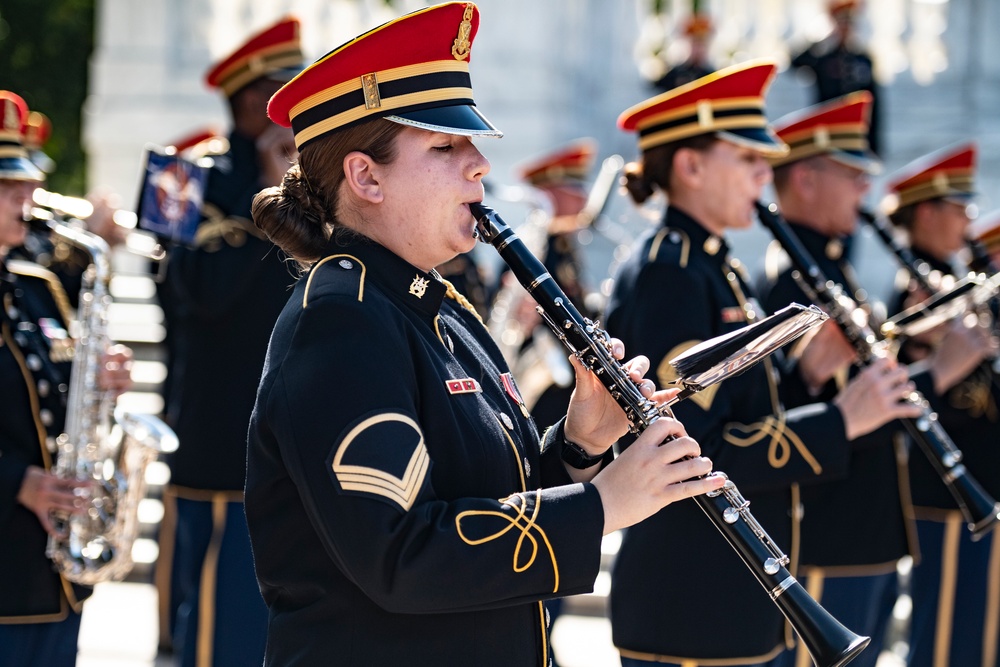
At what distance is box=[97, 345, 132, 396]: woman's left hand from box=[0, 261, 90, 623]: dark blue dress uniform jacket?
112mm

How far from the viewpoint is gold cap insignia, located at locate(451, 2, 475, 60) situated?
235 centimetres

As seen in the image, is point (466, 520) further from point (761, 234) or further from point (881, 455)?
point (761, 234)

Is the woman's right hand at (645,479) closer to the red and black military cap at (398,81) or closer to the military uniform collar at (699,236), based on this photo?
the red and black military cap at (398,81)

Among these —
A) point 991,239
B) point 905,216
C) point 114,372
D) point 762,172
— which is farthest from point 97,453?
point 991,239

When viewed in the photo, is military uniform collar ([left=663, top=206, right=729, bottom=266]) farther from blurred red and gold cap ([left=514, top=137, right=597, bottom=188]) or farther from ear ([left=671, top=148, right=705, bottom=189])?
blurred red and gold cap ([left=514, top=137, right=597, bottom=188])

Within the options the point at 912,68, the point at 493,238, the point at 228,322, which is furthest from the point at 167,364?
the point at 912,68

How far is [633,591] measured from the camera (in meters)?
3.61

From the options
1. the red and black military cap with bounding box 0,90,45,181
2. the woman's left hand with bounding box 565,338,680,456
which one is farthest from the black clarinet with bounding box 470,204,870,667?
A: the red and black military cap with bounding box 0,90,45,181

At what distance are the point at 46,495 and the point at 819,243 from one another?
2.65 metres

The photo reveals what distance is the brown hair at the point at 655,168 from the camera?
12.5 ft

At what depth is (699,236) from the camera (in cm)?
374

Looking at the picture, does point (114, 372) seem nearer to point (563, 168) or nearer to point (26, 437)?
point (26, 437)

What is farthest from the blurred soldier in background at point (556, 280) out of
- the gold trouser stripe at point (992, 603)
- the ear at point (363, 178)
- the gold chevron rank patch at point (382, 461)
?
the gold chevron rank patch at point (382, 461)

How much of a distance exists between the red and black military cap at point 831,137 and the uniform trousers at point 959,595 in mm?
1627
